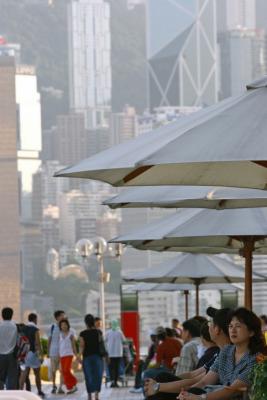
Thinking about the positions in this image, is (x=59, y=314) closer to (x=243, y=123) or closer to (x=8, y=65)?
(x=243, y=123)

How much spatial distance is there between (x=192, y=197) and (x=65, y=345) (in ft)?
30.8

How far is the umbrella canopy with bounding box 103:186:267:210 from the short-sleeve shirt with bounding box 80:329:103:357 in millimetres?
6138

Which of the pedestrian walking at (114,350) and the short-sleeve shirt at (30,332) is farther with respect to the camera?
the pedestrian walking at (114,350)

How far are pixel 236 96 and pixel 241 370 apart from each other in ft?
4.30

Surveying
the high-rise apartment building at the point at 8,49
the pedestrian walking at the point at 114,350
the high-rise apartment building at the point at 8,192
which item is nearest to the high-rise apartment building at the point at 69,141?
the high-rise apartment building at the point at 8,49

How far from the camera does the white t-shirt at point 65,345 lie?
1767cm

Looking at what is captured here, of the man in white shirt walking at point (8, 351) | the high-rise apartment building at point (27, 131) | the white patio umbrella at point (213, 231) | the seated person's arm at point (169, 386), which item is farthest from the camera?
the high-rise apartment building at point (27, 131)

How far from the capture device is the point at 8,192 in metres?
140

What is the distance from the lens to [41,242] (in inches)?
6580

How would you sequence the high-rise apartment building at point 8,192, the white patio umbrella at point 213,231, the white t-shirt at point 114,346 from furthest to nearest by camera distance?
the high-rise apartment building at point 8,192
the white t-shirt at point 114,346
the white patio umbrella at point 213,231

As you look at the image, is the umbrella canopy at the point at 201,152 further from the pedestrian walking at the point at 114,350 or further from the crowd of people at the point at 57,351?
the pedestrian walking at the point at 114,350

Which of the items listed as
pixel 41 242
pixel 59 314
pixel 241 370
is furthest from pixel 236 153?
pixel 41 242

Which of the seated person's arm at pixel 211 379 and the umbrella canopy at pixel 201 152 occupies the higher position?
the umbrella canopy at pixel 201 152

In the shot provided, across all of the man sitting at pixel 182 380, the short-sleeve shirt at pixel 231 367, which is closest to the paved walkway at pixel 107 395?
the man sitting at pixel 182 380
